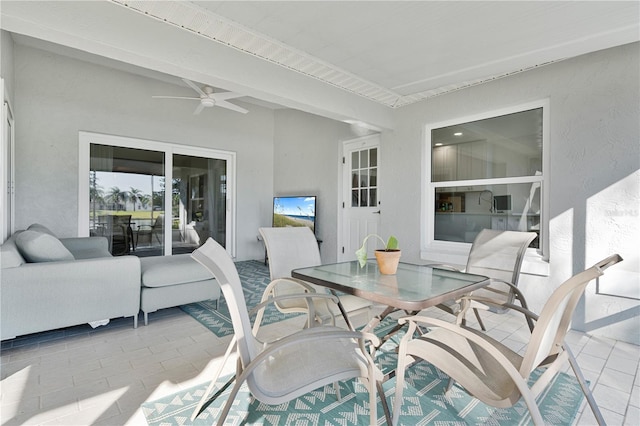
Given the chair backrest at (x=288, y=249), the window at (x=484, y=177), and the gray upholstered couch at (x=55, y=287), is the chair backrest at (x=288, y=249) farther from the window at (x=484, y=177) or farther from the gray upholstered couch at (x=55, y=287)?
the window at (x=484, y=177)

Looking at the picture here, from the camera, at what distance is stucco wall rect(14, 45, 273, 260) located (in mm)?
4367

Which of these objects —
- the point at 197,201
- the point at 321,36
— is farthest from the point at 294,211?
the point at 321,36

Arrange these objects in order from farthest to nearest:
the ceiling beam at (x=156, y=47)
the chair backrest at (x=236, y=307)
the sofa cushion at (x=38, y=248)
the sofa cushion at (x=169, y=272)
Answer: the sofa cushion at (x=169, y=272) → the sofa cushion at (x=38, y=248) → the ceiling beam at (x=156, y=47) → the chair backrest at (x=236, y=307)

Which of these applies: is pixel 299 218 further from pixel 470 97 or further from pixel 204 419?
pixel 204 419

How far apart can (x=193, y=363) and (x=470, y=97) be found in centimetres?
397

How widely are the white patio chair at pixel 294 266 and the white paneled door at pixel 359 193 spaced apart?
2.50 m

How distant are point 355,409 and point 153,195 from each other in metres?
5.04

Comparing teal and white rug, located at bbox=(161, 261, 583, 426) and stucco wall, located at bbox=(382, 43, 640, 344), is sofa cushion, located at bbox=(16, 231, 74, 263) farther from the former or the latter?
stucco wall, located at bbox=(382, 43, 640, 344)

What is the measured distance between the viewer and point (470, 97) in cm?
384

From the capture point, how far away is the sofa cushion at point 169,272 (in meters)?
3.05

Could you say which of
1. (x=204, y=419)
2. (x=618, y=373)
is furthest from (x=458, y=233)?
(x=204, y=419)

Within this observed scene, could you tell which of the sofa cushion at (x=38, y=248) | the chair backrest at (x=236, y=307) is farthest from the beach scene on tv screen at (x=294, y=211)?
the chair backrest at (x=236, y=307)

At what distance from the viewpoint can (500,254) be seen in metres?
2.77

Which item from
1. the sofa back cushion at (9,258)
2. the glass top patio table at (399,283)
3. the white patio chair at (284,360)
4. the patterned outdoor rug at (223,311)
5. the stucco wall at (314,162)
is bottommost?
the patterned outdoor rug at (223,311)
